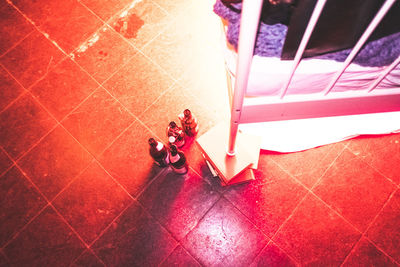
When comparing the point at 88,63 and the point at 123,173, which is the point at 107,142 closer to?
the point at 123,173

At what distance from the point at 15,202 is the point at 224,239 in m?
1.51

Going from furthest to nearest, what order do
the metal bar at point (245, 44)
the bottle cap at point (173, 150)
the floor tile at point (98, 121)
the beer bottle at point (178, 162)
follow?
the floor tile at point (98, 121) → the beer bottle at point (178, 162) → the bottle cap at point (173, 150) → the metal bar at point (245, 44)

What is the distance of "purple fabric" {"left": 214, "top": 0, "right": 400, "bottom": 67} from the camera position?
930 mm

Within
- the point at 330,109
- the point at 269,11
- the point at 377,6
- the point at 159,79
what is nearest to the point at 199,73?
the point at 159,79

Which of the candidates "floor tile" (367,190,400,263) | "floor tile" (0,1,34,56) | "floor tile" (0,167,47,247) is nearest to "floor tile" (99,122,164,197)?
"floor tile" (0,167,47,247)

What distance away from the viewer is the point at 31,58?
2297 mm

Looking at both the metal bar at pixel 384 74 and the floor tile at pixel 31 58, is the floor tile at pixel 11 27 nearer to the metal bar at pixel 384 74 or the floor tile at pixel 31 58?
the floor tile at pixel 31 58

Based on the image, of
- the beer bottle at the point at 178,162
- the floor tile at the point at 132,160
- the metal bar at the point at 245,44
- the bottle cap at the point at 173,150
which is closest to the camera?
the metal bar at the point at 245,44

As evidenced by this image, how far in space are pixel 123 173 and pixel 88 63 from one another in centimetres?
100

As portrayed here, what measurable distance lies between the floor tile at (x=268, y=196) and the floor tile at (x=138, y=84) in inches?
37.0

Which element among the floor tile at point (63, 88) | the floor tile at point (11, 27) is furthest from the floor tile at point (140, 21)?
the floor tile at point (11, 27)

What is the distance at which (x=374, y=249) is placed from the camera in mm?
1732

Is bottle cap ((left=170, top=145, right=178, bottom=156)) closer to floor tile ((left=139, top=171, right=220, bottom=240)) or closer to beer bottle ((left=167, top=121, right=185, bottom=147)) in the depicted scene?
beer bottle ((left=167, top=121, right=185, bottom=147))

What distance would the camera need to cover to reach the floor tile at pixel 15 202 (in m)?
1.88
